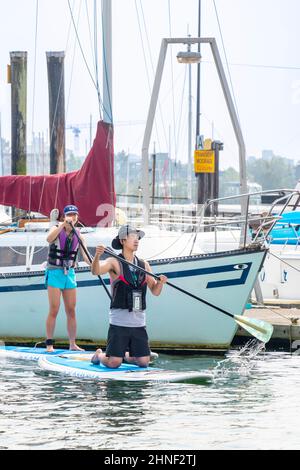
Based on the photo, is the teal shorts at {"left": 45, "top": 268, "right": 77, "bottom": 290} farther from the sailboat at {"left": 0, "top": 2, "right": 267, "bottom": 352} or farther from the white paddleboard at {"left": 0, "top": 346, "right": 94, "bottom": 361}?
the sailboat at {"left": 0, "top": 2, "right": 267, "bottom": 352}

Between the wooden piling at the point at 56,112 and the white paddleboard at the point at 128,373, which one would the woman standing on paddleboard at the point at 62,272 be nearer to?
the white paddleboard at the point at 128,373

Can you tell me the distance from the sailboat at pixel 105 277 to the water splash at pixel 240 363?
0.37 meters

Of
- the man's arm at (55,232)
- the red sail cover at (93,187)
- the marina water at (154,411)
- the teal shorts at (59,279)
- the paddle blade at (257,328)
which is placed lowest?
the marina water at (154,411)

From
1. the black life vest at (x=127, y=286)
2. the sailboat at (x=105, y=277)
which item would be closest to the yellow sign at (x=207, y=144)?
the sailboat at (x=105, y=277)

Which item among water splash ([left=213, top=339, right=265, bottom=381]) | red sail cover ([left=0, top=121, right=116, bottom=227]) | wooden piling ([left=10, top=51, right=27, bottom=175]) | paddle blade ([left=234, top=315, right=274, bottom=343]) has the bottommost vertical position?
water splash ([left=213, top=339, right=265, bottom=381])

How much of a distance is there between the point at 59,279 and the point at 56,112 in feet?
30.8

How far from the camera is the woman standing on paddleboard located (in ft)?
49.6

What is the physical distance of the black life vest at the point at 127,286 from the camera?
13.2 meters

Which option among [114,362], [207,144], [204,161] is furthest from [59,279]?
[207,144]

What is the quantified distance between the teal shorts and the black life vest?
2116mm

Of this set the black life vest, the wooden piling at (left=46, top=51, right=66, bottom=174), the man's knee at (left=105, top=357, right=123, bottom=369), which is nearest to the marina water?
the man's knee at (left=105, top=357, right=123, bottom=369)

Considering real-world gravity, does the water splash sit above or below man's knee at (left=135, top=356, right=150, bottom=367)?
below

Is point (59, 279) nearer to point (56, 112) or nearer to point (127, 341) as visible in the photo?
point (127, 341)

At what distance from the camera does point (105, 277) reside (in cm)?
1655
